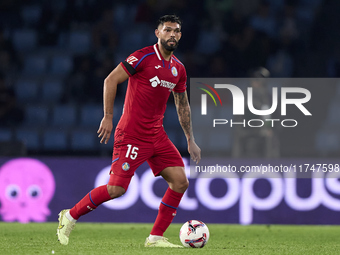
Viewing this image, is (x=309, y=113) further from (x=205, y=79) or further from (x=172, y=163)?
(x=172, y=163)

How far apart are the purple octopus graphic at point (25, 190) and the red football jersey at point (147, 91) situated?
311 centimetres

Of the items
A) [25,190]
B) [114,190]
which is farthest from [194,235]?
[25,190]

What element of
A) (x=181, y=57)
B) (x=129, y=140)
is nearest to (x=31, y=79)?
(x=181, y=57)

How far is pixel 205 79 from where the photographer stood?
390 inches

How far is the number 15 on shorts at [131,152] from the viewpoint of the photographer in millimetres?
5266

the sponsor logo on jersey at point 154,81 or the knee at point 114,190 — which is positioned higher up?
the sponsor logo on jersey at point 154,81

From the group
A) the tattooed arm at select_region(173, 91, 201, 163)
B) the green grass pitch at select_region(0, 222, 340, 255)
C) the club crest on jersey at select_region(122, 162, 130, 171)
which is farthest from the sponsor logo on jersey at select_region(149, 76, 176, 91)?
the green grass pitch at select_region(0, 222, 340, 255)

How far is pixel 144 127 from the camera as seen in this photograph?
5352 millimetres

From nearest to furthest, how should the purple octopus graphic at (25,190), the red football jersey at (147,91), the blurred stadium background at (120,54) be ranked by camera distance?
the red football jersey at (147,91)
the purple octopus graphic at (25,190)
the blurred stadium background at (120,54)

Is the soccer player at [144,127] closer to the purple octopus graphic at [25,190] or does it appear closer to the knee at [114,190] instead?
the knee at [114,190]

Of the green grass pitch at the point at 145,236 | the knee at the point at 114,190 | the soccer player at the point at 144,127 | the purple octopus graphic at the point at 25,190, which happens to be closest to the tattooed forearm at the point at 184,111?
the soccer player at the point at 144,127

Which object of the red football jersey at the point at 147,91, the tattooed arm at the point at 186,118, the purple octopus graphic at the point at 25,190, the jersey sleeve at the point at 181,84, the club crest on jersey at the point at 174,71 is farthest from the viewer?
the purple octopus graphic at the point at 25,190

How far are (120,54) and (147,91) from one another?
5.94 m

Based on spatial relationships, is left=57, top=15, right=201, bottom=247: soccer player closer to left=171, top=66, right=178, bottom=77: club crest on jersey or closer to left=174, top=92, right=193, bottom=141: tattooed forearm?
left=171, top=66, right=178, bottom=77: club crest on jersey
